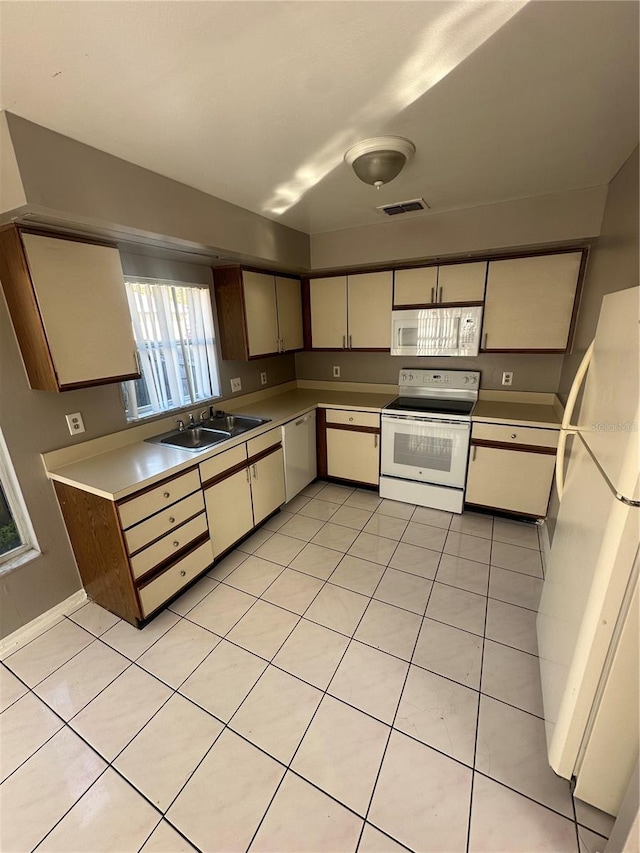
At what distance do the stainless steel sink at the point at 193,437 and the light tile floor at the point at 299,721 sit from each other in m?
0.90

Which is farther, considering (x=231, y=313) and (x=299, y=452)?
(x=299, y=452)

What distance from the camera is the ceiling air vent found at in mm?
2354

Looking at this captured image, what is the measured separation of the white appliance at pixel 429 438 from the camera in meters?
2.83

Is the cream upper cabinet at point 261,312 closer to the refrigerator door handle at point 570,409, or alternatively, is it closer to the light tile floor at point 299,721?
the light tile floor at point 299,721

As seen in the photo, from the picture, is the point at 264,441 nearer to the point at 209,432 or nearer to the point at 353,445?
the point at 209,432

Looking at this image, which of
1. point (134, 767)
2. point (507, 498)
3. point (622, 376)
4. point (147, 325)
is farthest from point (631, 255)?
point (134, 767)

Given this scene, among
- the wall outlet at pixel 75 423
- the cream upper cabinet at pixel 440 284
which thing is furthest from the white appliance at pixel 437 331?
the wall outlet at pixel 75 423

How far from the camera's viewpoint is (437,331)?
9.61 ft

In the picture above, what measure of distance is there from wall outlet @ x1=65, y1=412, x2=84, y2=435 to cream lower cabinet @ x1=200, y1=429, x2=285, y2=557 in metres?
0.71

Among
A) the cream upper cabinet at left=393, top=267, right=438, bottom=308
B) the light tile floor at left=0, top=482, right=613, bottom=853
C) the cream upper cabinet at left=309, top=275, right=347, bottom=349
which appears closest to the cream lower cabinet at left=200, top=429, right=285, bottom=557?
the light tile floor at left=0, top=482, right=613, bottom=853

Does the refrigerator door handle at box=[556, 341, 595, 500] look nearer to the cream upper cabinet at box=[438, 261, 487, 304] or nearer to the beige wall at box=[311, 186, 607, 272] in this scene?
the beige wall at box=[311, 186, 607, 272]

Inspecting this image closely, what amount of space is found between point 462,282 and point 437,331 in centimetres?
40

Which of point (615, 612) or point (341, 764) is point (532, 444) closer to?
point (615, 612)

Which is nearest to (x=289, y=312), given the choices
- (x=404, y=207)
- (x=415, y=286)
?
(x=415, y=286)
